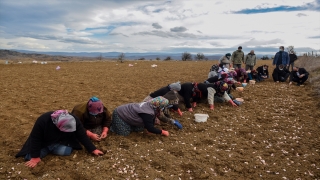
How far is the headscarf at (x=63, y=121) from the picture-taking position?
4375 millimetres

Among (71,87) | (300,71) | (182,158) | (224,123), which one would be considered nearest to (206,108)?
(224,123)

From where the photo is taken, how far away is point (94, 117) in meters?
5.42

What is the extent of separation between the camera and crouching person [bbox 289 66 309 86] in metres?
12.4

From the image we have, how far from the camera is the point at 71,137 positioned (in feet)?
16.4

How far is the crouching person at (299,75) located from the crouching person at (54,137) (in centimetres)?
1105

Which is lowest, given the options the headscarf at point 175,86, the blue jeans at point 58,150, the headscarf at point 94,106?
the blue jeans at point 58,150

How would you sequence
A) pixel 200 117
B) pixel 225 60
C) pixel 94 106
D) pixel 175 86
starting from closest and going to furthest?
1. pixel 94 106
2. pixel 200 117
3. pixel 175 86
4. pixel 225 60

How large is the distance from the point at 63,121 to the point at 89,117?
41.7 inches

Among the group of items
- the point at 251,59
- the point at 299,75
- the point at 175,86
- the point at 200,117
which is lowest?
the point at 200,117

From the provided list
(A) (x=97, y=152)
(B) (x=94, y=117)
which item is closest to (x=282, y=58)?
(B) (x=94, y=117)

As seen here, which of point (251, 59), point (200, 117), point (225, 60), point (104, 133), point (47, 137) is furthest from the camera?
point (251, 59)

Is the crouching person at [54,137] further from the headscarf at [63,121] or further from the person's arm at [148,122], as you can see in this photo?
the person's arm at [148,122]

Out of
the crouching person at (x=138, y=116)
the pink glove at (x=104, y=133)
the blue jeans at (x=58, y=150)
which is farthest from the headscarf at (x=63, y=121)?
the crouching person at (x=138, y=116)

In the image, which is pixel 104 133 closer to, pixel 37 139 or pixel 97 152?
pixel 97 152
